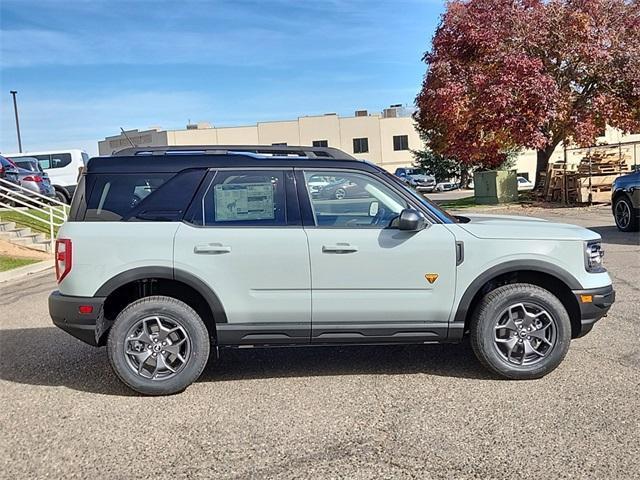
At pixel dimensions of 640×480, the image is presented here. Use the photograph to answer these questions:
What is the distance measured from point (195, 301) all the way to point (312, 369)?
1.14 metres

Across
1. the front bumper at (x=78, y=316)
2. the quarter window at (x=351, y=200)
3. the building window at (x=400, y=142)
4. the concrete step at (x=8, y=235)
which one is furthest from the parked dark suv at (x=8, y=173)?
the building window at (x=400, y=142)

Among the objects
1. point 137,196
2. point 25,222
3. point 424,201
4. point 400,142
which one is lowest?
point 25,222

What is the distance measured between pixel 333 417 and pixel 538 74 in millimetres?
17495

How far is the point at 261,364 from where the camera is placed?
211 inches

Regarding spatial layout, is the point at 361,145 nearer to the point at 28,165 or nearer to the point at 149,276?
the point at 28,165

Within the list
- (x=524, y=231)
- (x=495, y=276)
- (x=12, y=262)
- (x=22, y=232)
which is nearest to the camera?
(x=495, y=276)

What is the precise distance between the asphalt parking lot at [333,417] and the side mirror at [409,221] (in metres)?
1.21

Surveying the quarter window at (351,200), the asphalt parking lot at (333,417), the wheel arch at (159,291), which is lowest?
the asphalt parking lot at (333,417)

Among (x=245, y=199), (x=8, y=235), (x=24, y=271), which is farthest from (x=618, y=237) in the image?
(x=8, y=235)

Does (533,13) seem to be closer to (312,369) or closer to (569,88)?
(569,88)

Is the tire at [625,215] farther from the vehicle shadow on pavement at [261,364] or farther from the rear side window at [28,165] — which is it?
the rear side window at [28,165]

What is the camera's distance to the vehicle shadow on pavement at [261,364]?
16.4 ft

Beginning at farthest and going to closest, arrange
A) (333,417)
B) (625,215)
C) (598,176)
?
(598,176) → (625,215) → (333,417)

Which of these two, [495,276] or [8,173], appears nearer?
[495,276]
